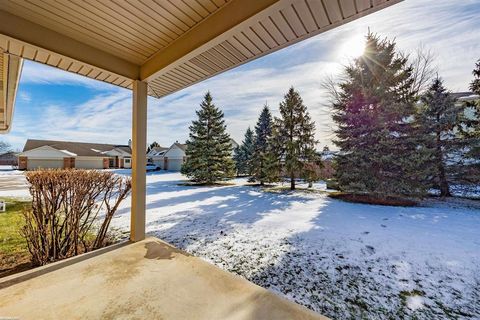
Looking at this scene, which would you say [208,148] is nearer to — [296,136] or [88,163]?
[296,136]

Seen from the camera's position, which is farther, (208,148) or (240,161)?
(240,161)

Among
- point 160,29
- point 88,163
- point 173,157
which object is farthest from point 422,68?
point 88,163

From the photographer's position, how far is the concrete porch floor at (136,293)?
5.83ft

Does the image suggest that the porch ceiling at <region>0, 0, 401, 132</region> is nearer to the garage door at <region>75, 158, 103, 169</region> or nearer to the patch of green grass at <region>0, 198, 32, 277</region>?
the patch of green grass at <region>0, 198, 32, 277</region>

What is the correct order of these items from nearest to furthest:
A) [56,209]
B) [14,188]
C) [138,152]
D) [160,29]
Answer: [160,29] < [56,209] < [138,152] < [14,188]

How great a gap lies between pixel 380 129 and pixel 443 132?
286cm

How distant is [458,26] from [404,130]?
11.8ft

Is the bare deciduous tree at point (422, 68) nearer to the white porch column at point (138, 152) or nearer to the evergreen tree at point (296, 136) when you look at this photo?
the evergreen tree at point (296, 136)

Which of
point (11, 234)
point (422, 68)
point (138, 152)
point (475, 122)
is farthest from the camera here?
point (422, 68)

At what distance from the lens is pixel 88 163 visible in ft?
85.4

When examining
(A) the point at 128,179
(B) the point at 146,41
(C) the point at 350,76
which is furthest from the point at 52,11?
(C) the point at 350,76

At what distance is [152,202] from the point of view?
24.6 feet

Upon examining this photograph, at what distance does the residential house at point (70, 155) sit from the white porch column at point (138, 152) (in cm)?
2049

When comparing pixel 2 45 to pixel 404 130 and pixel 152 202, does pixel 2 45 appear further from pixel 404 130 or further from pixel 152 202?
pixel 404 130
